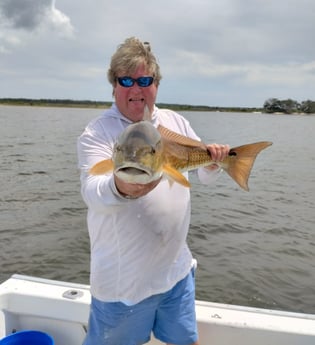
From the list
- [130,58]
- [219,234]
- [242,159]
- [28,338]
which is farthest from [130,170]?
[219,234]

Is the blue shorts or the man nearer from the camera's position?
the man

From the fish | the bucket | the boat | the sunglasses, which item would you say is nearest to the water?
the boat

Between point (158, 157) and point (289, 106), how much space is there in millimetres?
153713

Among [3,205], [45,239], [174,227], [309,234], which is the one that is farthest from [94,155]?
[3,205]

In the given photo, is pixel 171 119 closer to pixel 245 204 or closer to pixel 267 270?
pixel 267 270

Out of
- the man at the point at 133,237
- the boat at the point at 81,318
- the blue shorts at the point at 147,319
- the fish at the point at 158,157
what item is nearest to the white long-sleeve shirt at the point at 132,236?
the man at the point at 133,237

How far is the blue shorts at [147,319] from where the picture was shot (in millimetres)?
2934

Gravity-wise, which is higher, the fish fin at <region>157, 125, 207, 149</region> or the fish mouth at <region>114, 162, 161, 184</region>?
the fish fin at <region>157, 125, 207, 149</region>

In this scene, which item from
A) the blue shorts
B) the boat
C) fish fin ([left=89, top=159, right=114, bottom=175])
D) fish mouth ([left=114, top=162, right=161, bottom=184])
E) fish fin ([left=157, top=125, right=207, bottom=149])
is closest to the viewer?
fish mouth ([left=114, top=162, right=161, bottom=184])

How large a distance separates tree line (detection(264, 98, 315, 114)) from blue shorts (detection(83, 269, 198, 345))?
151 meters

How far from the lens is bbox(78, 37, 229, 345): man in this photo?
2773 mm

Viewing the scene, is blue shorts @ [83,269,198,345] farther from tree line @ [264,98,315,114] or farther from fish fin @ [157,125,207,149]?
tree line @ [264,98,315,114]

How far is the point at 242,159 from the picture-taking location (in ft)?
9.79

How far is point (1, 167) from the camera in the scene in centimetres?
1814
